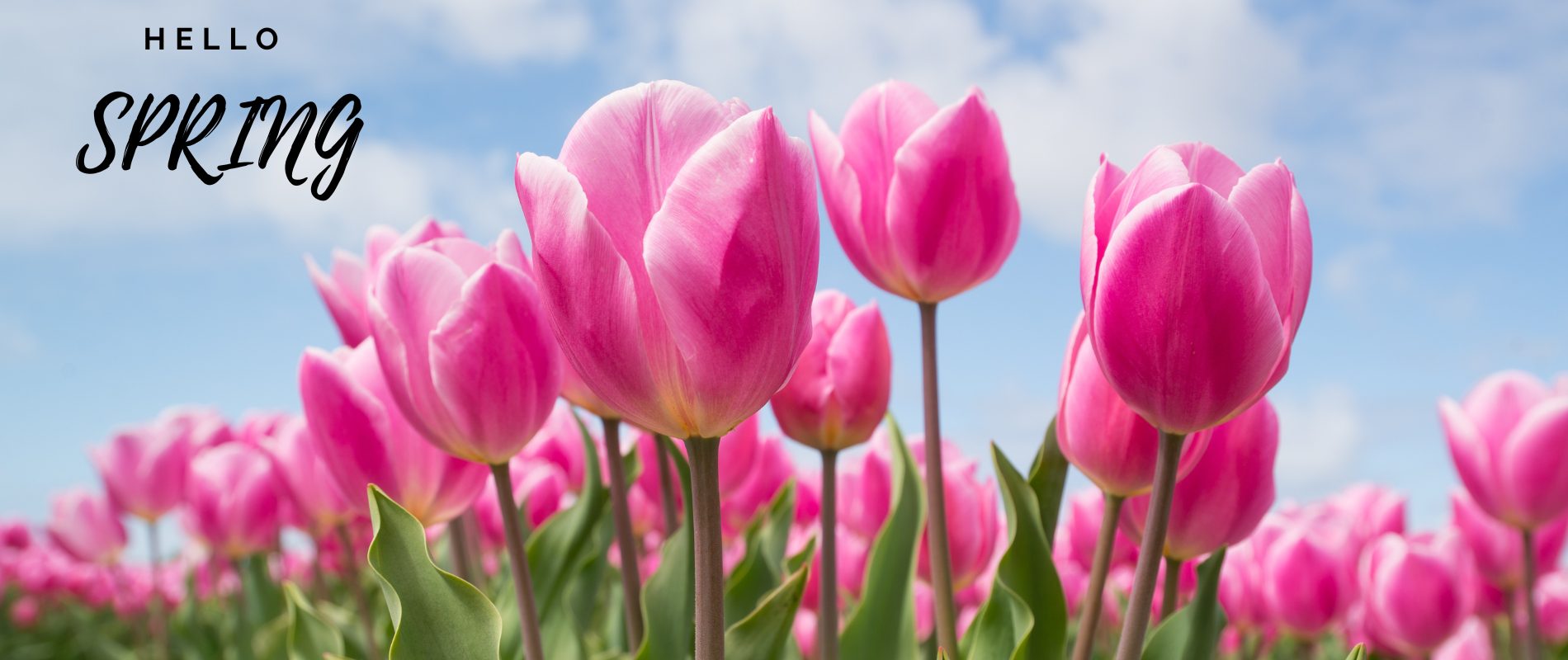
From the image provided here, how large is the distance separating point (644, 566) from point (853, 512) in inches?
22.0

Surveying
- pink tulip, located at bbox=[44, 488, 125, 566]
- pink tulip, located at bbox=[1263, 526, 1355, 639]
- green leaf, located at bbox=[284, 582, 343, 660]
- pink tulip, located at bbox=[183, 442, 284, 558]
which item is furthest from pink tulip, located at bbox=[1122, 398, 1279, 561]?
pink tulip, located at bbox=[44, 488, 125, 566]

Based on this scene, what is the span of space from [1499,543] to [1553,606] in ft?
4.48

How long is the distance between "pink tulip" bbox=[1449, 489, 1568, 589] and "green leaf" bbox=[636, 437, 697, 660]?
2205 millimetres

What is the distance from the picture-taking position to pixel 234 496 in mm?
2287

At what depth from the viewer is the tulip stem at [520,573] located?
0.93 m

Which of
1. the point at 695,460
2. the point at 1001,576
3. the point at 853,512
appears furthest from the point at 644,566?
the point at 695,460

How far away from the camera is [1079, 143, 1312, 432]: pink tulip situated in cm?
71

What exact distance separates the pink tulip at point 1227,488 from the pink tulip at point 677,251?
22.4 inches

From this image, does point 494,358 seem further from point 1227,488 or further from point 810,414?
point 1227,488

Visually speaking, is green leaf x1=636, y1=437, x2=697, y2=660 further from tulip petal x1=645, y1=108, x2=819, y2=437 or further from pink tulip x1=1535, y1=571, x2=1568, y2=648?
pink tulip x1=1535, y1=571, x2=1568, y2=648

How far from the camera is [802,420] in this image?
133 cm

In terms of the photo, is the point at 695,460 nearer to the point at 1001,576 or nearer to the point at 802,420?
the point at 1001,576

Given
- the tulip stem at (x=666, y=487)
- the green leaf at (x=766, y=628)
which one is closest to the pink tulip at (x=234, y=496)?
the tulip stem at (x=666, y=487)

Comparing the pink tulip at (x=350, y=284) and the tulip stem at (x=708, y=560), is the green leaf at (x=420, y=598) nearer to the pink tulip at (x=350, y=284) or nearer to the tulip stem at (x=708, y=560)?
the tulip stem at (x=708, y=560)
